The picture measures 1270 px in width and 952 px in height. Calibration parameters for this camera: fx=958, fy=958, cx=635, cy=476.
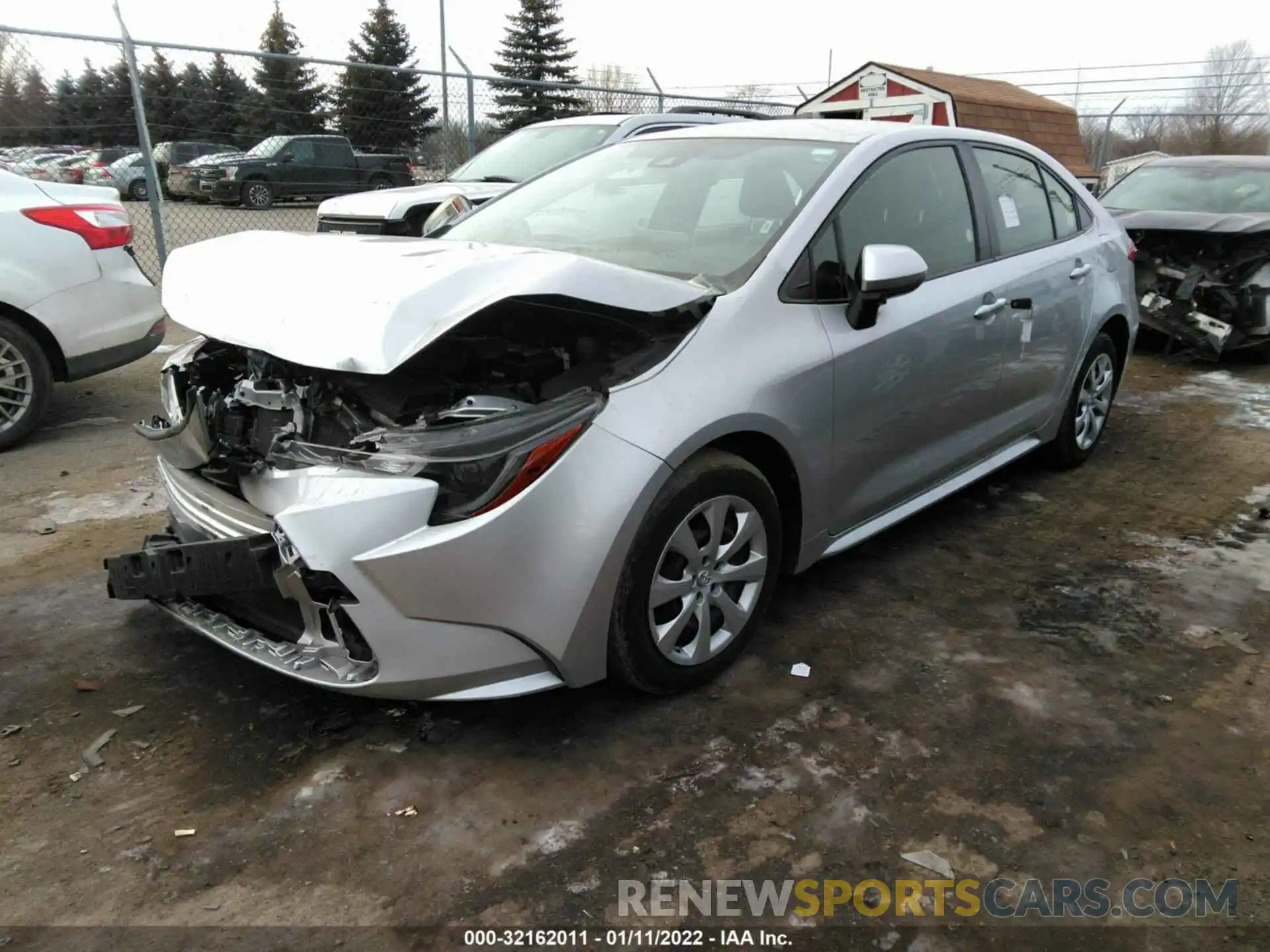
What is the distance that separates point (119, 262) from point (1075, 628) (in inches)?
204

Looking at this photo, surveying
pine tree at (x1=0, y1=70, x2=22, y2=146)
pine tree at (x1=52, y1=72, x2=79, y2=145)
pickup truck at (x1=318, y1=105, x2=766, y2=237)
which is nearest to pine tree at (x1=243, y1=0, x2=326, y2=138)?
pine tree at (x1=52, y1=72, x2=79, y2=145)

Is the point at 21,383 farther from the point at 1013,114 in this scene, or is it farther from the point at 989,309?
the point at 1013,114

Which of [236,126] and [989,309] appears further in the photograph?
[236,126]

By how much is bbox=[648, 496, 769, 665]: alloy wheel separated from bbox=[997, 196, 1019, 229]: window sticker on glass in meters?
2.07

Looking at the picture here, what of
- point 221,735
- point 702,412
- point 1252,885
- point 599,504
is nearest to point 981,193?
point 702,412

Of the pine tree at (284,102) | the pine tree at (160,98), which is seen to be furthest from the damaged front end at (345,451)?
the pine tree at (284,102)

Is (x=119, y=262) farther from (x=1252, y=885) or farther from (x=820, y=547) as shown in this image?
(x=1252, y=885)

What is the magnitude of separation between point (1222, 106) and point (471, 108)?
30130 mm

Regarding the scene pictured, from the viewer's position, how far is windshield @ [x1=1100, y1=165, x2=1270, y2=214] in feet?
26.5

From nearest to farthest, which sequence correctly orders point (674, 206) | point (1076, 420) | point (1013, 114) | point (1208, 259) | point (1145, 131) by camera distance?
1. point (674, 206)
2. point (1076, 420)
3. point (1208, 259)
4. point (1013, 114)
5. point (1145, 131)

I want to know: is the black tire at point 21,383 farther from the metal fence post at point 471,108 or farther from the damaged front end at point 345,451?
the metal fence post at point 471,108

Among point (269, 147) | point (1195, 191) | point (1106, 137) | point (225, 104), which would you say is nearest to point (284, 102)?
point (269, 147)

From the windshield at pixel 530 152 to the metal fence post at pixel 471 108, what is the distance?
2.36 meters

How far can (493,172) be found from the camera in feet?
28.1
